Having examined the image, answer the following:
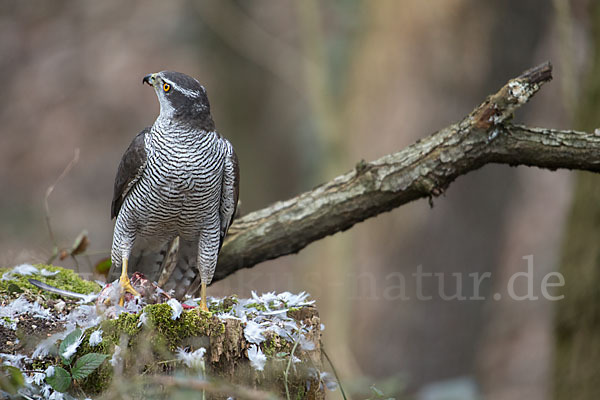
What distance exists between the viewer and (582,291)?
446cm

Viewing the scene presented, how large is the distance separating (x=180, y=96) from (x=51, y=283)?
1.34m

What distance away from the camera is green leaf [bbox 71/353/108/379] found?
2.58m

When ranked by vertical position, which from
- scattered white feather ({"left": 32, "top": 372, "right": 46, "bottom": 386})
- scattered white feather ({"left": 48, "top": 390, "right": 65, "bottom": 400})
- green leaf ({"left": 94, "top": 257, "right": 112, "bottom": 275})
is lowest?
scattered white feather ({"left": 48, "top": 390, "right": 65, "bottom": 400})

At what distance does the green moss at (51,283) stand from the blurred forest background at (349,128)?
25.1 inches

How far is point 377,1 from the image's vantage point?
7.33m

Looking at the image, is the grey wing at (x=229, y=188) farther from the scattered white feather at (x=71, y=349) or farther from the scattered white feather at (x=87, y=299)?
the scattered white feather at (x=71, y=349)

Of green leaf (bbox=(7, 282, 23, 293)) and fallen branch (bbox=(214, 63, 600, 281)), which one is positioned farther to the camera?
fallen branch (bbox=(214, 63, 600, 281))

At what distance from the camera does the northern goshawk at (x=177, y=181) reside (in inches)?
143

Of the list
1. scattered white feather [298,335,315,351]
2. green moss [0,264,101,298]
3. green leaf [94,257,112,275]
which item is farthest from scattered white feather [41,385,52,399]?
green leaf [94,257,112,275]

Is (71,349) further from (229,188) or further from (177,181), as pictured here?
(229,188)

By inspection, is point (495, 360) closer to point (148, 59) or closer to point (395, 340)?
point (395, 340)

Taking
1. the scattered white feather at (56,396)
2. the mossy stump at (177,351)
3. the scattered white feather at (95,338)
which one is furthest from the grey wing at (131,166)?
the scattered white feather at (56,396)

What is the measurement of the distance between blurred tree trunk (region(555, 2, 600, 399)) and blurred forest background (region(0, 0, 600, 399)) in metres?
0.28

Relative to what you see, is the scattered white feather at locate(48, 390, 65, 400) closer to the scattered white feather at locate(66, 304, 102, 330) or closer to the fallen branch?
the scattered white feather at locate(66, 304, 102, 330)
